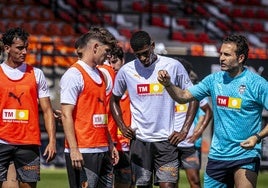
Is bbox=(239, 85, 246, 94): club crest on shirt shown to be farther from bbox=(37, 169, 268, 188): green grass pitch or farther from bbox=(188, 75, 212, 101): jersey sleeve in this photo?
bbox=(37, 169, 268, 188): green grass pitch

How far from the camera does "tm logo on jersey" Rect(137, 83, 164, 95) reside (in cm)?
1194

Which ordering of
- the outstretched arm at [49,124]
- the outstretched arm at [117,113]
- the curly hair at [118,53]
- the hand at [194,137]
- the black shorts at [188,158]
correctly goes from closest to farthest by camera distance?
the outstretched arm at [49,124] < the outstretched arm at [117,113] < the curly hair at [118,53] < the hand at [194,137] < the black shorts at [188,158]

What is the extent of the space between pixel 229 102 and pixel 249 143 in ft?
2.27

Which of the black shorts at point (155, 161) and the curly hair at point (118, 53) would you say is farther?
the curly hair at point (118, 53)

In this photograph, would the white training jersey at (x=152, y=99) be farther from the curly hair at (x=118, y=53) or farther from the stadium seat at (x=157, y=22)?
the stadium seat at (x=157, y=22)

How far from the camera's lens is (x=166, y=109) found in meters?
11.9

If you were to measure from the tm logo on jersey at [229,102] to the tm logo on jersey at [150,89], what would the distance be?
143cm

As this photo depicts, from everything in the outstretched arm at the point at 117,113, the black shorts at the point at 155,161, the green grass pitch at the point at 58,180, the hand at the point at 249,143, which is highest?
the outstretched arm at the point at 117,113

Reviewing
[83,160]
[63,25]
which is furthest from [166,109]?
Answer: [63,25]

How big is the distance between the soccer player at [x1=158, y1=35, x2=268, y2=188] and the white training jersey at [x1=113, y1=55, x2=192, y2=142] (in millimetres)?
1212

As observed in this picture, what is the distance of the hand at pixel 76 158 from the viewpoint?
10391 mm

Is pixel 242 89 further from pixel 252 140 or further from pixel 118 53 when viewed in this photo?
pixel 118 53

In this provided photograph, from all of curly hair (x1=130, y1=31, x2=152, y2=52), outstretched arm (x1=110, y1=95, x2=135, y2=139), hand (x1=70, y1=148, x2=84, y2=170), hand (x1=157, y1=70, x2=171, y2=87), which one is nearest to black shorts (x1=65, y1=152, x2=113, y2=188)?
hand (x1=70, y1=148, x2=84, y2=170)

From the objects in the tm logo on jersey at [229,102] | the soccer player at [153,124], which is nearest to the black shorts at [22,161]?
the soccer player at [153,124]
